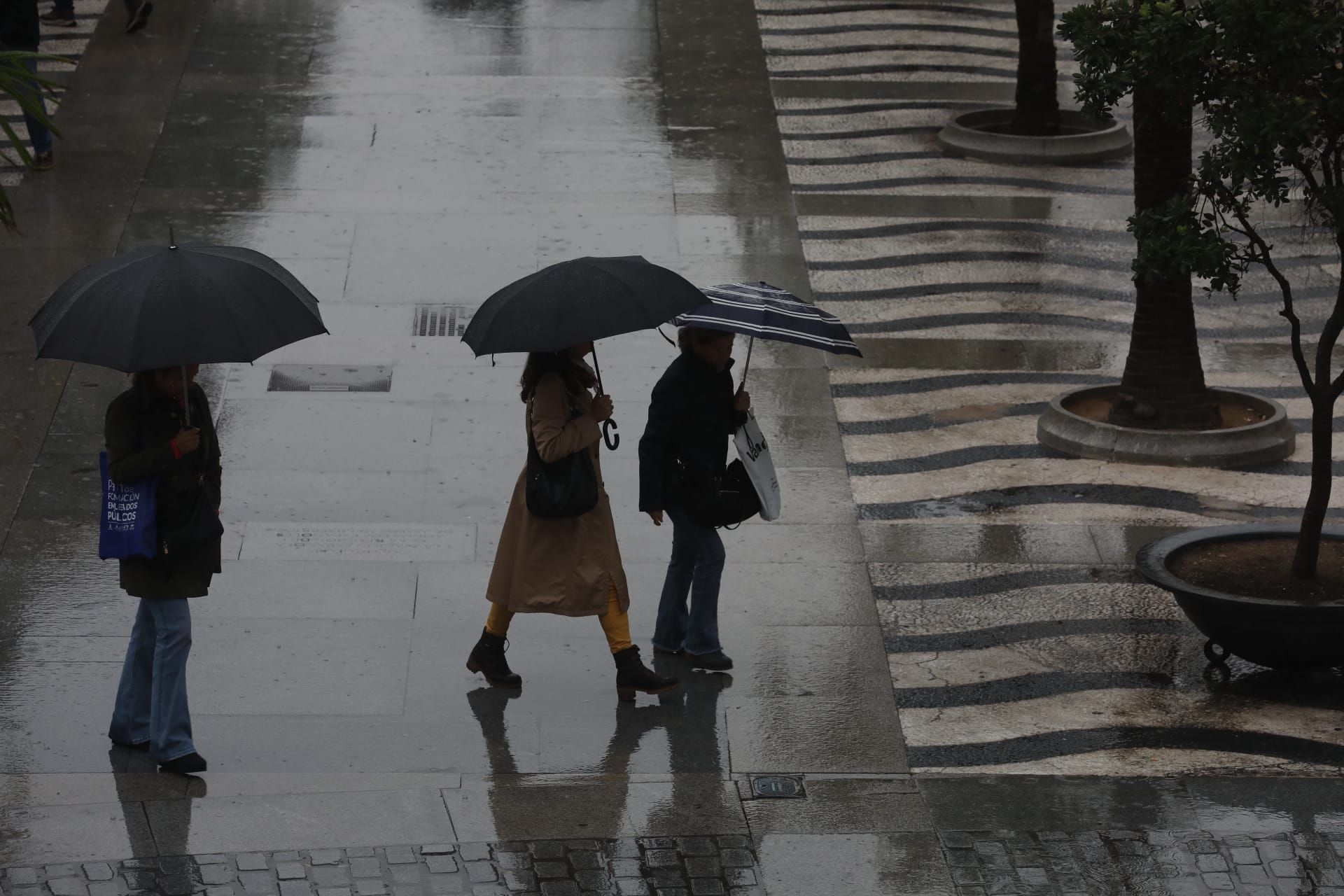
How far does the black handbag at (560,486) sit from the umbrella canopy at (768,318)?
0.70 metres

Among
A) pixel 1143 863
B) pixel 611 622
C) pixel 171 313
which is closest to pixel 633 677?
pixel 611 622

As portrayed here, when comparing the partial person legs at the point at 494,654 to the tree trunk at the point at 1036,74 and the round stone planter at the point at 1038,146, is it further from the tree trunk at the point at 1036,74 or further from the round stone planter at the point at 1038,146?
the tree trunk at the point at 1036,74

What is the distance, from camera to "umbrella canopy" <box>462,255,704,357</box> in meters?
7.01

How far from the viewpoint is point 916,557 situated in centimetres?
961

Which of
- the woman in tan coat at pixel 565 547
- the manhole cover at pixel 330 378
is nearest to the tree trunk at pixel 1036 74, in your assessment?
the manhole cover at pixel 330 378

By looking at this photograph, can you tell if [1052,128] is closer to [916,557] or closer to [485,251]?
[485,251]

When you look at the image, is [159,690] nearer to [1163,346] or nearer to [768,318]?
[768,318]

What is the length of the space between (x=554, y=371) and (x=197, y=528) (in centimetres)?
158

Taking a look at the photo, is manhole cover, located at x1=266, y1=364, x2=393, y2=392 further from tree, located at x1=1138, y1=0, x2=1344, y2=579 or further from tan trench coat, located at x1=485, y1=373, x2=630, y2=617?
tree, located at x1=1138, y1=0, x2=1344, y2=579

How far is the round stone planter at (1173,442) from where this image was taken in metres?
10.9

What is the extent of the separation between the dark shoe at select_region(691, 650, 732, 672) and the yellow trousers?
489 mm

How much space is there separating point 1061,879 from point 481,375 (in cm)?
650

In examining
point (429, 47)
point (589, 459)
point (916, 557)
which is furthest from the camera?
point (429, 47)

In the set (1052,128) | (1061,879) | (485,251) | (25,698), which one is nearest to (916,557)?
(1061,879)
